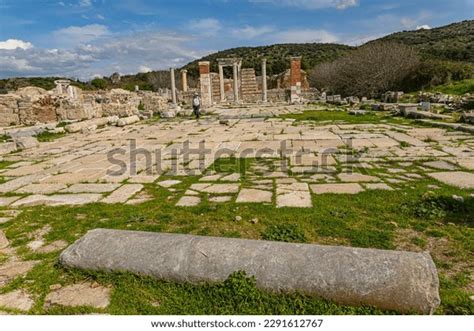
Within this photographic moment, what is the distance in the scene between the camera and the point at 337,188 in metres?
4.93

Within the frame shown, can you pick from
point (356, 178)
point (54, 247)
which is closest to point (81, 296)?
point (54, 247)

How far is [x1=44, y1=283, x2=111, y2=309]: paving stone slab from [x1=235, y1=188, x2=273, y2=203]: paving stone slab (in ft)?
7.41

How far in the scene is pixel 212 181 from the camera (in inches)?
221

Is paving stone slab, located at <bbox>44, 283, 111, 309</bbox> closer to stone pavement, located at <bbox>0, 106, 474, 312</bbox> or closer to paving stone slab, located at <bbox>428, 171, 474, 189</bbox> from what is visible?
stone pavement, located at <bbox>0, 106, 474, 312</bbox>

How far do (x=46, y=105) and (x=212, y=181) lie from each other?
44.2ft

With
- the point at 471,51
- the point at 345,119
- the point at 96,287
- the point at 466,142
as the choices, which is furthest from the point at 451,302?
the point at 471,51

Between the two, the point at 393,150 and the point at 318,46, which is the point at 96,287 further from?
the point at 318,46

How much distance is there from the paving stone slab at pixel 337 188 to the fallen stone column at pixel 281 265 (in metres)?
2.22

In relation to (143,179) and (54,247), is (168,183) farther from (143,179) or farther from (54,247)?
(54,247)

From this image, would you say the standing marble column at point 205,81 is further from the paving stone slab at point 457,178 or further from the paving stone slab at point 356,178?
the paving stone slab at point 457,178

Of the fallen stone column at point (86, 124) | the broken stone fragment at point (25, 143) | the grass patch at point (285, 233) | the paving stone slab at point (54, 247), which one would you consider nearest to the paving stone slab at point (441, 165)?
the grass patch at point (285, 233)

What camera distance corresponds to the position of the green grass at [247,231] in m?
2.36

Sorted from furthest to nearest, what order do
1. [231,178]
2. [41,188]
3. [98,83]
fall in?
[98,83], [231,178], [41,188]

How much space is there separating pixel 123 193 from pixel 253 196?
196 cm
